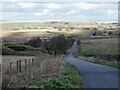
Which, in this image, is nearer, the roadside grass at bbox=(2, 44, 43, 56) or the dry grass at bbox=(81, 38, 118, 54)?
the roadside grass at bbox=(2, 44, 43, 56)

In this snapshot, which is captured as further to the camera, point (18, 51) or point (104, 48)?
point (104, 48)

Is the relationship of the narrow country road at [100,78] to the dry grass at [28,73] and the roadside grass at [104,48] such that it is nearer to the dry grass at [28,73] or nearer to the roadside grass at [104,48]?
the dry grass at [28,73]

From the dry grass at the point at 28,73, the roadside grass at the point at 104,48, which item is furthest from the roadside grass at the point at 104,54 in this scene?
the dry grass at the point at 28,73

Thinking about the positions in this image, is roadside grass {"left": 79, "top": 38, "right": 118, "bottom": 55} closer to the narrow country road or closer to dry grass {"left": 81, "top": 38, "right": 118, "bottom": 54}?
dry grass {"left": 81, "top": 38, "right": 118, "bottom": 54}

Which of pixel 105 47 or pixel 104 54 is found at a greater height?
pixel 104 54

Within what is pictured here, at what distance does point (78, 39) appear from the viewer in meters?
191

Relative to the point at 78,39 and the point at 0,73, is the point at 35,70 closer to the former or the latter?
the point at 0,73

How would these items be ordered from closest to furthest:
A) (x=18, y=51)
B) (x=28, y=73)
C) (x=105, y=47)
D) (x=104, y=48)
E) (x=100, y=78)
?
(x=28, y=73) → (x=100, y=78) → (x=18, y=51) → (x=104, y=48) → (x=105, y=47)

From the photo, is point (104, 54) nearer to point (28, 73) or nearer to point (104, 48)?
point (104, 48)

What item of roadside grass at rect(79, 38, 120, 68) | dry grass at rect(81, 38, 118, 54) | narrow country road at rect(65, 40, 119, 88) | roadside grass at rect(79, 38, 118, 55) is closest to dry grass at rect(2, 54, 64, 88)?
narrow country road at rect(65, 40, 119, 88)

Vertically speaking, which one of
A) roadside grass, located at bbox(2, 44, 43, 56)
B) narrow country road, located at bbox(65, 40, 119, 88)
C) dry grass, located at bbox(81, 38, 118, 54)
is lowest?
dry grass, located at bbox(81, 38, 118, 54)

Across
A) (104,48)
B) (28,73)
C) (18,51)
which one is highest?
(28,73)

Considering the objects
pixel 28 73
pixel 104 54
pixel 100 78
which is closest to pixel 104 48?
pixel 104 54

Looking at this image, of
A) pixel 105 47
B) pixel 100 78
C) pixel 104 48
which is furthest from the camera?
pixel 105 47
